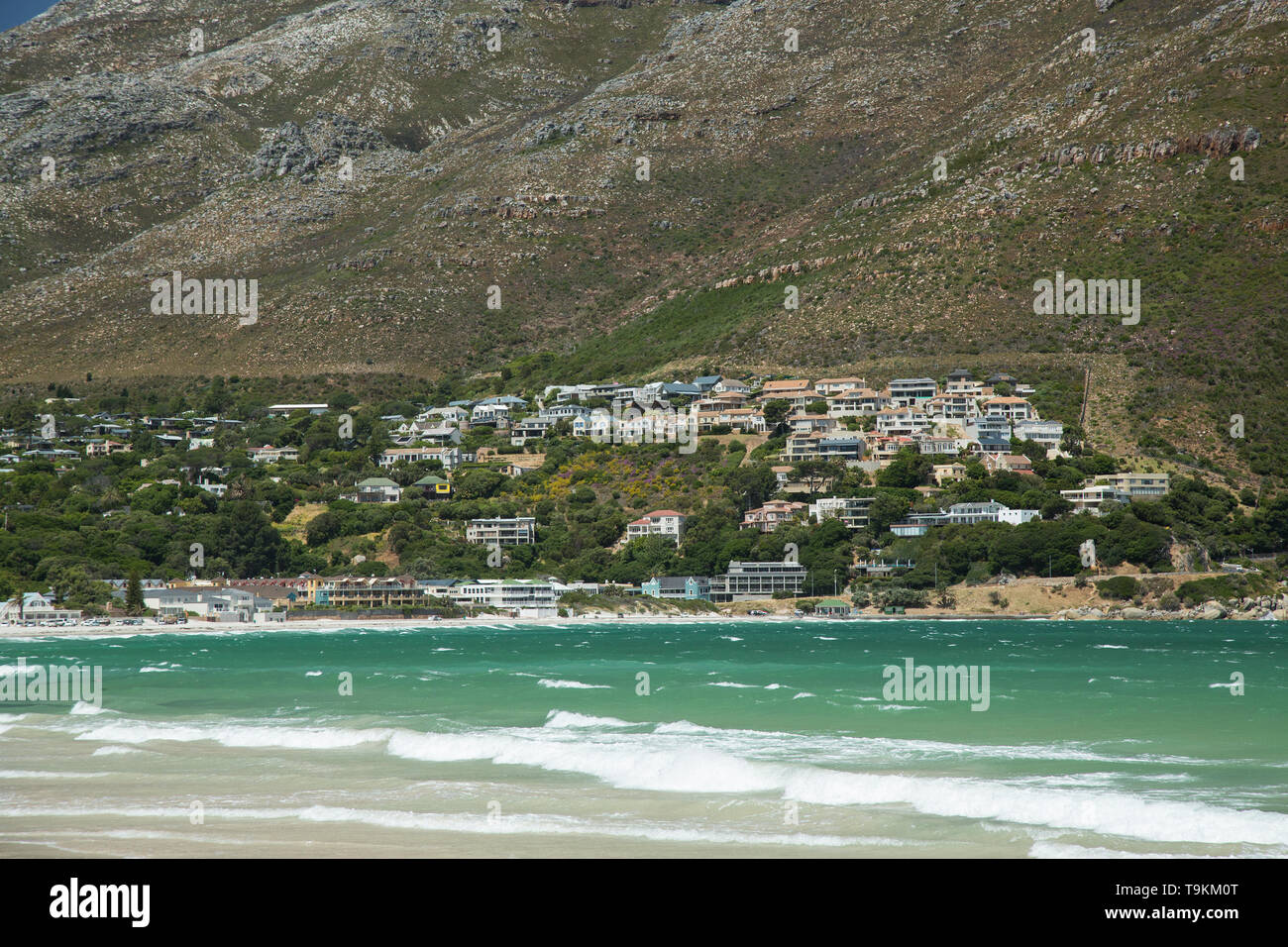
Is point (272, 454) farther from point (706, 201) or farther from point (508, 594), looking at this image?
point (706, 201)

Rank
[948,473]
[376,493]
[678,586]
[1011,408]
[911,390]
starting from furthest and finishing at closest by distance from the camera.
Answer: [376,493]
[911,390]
[948,473]
[1011,408]
[678,586]

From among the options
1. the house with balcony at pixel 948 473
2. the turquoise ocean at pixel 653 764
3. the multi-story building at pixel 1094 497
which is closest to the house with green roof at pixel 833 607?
the house with balcony at pixel 948 473

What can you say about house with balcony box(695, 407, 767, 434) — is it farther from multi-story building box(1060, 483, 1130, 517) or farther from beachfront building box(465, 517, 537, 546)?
multi-story building box(1060, 483, 1130, 517)

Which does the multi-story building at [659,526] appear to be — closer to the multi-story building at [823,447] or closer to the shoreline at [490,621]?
the shoreline at [490,621]

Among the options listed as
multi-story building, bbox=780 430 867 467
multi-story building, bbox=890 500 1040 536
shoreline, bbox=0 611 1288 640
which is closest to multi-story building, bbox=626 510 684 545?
shoreline, bbox=0 611 1288 640

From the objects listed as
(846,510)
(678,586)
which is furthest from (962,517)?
(678,586)

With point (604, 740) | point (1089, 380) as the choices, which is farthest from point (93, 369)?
Answer: point (604, 740)
